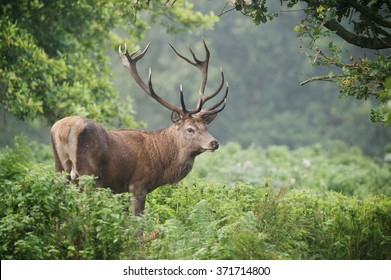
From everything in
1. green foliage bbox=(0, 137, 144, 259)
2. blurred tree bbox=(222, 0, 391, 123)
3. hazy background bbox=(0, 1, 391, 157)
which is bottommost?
green foliage bbox=(0, 137, 144, 259)

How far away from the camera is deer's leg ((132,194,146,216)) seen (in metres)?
9.77

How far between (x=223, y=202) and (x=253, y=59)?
33753 mm

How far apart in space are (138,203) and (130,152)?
0.61 m

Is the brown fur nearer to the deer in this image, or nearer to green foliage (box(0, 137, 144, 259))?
the deer

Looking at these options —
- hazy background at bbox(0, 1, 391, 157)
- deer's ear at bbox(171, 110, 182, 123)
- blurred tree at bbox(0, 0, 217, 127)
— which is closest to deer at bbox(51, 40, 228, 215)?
deer's ear at bbox(171, 110, 182, 123)

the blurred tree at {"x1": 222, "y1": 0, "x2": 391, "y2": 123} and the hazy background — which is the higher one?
the hazy background

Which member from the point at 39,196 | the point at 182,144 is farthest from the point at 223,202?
the point at 39,196

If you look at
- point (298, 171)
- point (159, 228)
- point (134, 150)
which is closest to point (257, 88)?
point (298, 171)

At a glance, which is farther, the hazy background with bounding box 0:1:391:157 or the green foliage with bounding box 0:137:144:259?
the hazy background with bounding box 0:1:391:157

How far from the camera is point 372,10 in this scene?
29.2ft

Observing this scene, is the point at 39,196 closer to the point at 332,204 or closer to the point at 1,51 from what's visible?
the point at 332,204

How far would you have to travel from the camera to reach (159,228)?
8.39 m

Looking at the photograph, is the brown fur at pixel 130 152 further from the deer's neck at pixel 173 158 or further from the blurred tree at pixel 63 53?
the blurred tree at pixel 63 53

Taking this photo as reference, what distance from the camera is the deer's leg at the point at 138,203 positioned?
977 centimetres
